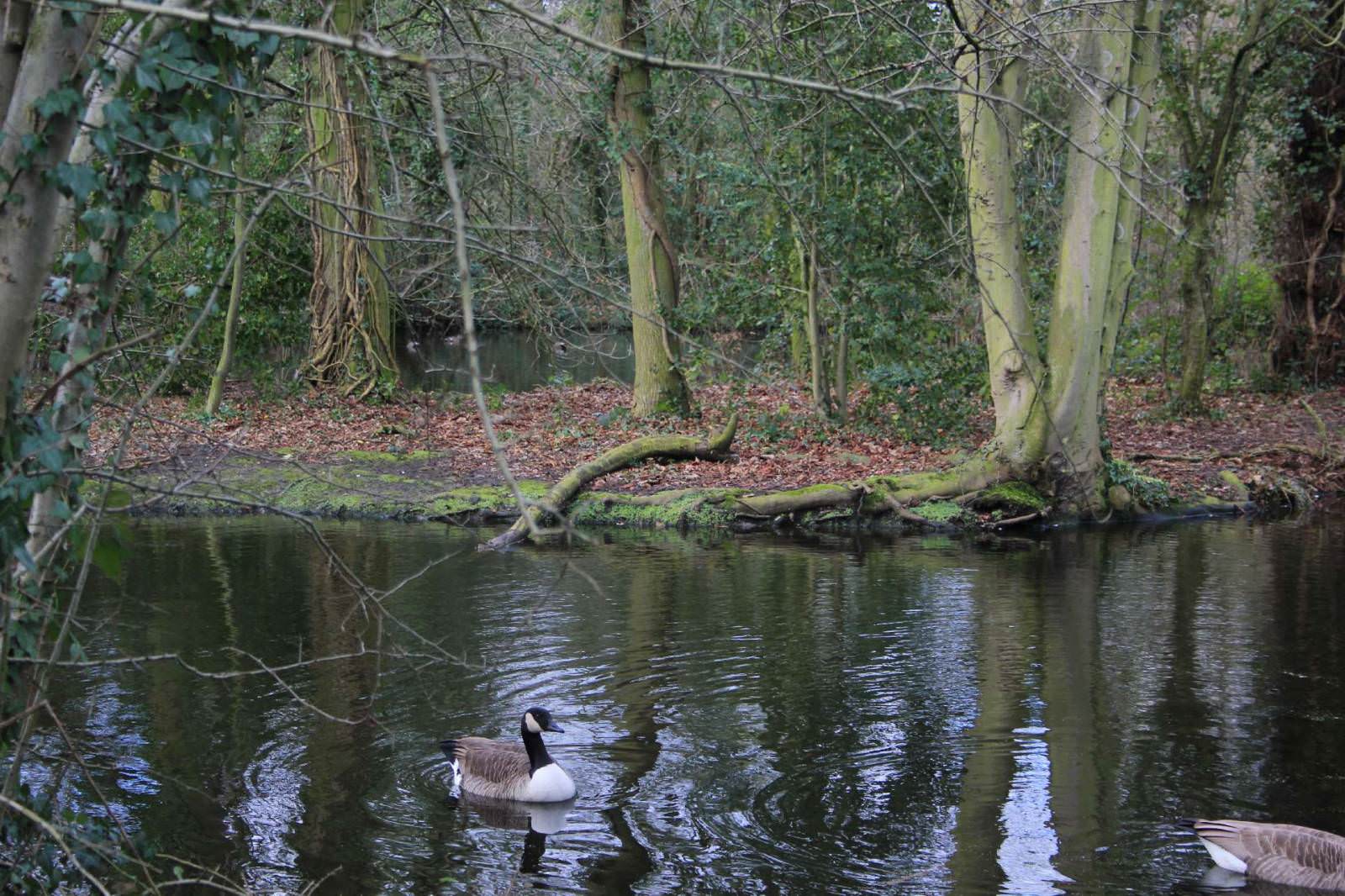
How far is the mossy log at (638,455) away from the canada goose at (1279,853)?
9329mm

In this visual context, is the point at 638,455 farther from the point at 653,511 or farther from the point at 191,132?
the point at 191,132

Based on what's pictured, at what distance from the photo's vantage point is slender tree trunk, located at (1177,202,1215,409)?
2103cm

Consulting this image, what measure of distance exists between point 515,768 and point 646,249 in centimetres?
1433

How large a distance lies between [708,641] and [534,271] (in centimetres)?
664

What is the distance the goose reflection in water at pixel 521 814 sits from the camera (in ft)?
23.5

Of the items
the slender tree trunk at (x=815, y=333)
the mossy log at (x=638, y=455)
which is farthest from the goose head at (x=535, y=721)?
the slender tree trunk at (x=815, y=333)

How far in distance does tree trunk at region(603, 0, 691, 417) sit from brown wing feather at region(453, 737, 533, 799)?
12581 millimetres

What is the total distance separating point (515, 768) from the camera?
746 cm

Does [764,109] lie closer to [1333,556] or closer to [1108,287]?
[1108,287]

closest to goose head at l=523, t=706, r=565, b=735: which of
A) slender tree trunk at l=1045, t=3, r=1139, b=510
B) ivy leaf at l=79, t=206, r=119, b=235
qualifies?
ivy leaf at l=79, t=206, r=119, b=235

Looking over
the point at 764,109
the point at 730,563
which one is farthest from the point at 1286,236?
the point at 730,563

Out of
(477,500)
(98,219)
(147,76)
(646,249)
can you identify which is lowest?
(477,500)

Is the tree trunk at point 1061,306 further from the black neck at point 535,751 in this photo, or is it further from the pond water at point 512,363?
the black neck at point 535,751

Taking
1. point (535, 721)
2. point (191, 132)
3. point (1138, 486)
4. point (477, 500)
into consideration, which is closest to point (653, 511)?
point (477, 500)
